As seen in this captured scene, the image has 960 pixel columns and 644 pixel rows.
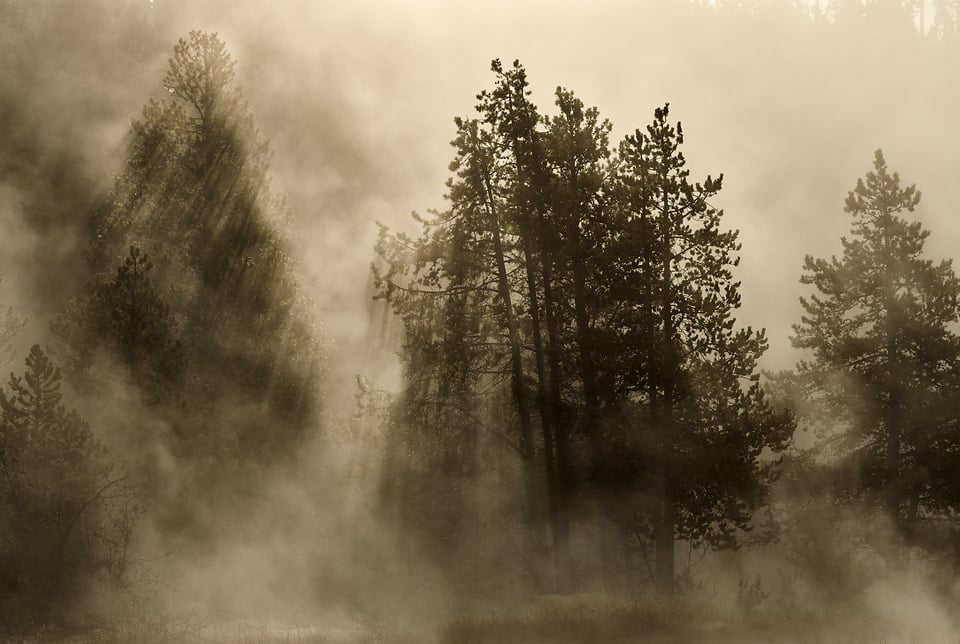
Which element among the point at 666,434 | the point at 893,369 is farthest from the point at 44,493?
the point at 893,369

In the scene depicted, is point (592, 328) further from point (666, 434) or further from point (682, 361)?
point (666, 434)

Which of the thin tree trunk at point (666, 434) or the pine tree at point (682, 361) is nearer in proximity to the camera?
the pine tree at point (682, 361)

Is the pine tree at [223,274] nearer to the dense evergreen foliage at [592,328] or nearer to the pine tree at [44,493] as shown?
the pine tree at [44,493]

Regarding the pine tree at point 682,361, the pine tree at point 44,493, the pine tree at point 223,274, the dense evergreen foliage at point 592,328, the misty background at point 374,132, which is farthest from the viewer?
the misty background at point 374,132

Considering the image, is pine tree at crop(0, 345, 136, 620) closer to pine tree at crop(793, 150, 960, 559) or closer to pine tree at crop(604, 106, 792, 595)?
pine tree at crop(604, 106, 792, 595)

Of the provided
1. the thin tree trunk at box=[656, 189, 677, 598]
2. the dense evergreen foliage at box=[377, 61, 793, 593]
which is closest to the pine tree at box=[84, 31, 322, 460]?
the dense evergreen foliage at box=[377, 61, 793, 593]

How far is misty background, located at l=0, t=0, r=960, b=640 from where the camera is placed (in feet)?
92.7

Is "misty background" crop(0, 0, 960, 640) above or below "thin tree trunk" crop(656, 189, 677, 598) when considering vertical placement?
above

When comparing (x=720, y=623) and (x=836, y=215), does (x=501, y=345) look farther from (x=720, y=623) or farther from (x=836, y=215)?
(x=836, y=215)

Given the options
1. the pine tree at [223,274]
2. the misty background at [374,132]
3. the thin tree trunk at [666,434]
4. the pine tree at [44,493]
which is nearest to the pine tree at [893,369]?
the thin tree trunk at [666,434]

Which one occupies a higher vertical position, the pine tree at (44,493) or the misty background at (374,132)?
the misty background at (374,132)

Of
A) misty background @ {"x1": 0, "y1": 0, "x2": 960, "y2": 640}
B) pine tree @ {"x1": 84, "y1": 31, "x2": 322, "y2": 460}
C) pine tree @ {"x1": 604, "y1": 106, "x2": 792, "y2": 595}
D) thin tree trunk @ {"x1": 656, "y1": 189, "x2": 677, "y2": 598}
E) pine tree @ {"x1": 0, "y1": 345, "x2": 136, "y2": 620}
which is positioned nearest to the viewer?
pine tree @ {"x1": 604, "y1": 106, "x2": 792, "y2": 595}

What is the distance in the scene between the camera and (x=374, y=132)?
226 feet

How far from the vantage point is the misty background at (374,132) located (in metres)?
28.2
